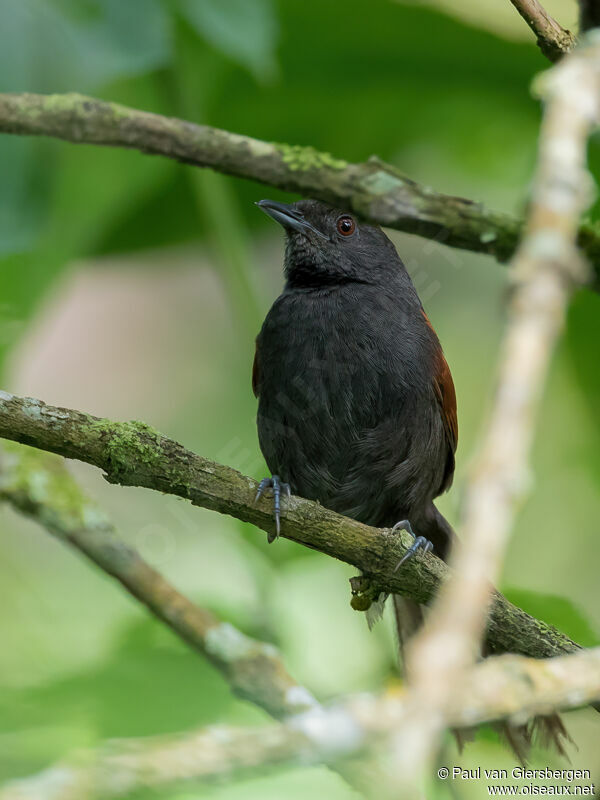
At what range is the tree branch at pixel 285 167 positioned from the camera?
3031 millimetres

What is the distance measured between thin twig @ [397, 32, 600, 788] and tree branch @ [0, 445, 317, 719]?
203 centimetres

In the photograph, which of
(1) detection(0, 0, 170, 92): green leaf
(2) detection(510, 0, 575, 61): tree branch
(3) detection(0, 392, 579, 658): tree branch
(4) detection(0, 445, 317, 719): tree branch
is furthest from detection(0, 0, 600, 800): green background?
(2) detection(510, 0, 575, 61): tree branch

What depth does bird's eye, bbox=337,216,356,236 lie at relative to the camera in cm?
486

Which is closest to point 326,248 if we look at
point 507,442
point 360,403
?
point 360,403

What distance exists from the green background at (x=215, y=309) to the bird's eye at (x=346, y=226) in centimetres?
45

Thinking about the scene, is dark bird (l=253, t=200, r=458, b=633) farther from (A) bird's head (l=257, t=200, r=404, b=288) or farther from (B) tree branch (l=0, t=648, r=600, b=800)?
(B) tree branch (l=0, t=648, r=600, b=800)

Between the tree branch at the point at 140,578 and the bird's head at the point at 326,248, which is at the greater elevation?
the bird's head at the point at 326,248

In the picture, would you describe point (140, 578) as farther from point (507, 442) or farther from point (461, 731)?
point (507, 442)

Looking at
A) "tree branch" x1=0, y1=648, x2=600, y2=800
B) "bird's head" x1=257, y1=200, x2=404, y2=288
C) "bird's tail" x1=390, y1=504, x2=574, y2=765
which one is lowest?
"tree branch" x1=0, y1=648, x2=600, y2=800

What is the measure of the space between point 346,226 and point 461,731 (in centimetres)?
262

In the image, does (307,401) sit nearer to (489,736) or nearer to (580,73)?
(489,736)

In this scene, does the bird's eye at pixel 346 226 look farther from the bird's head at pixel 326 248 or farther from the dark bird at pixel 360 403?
the dark bird at pixel 360 403

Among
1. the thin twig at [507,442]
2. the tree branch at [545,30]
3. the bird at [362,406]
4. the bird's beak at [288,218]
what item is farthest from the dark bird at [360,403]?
the thin twig at [507,442]

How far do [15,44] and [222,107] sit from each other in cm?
173
